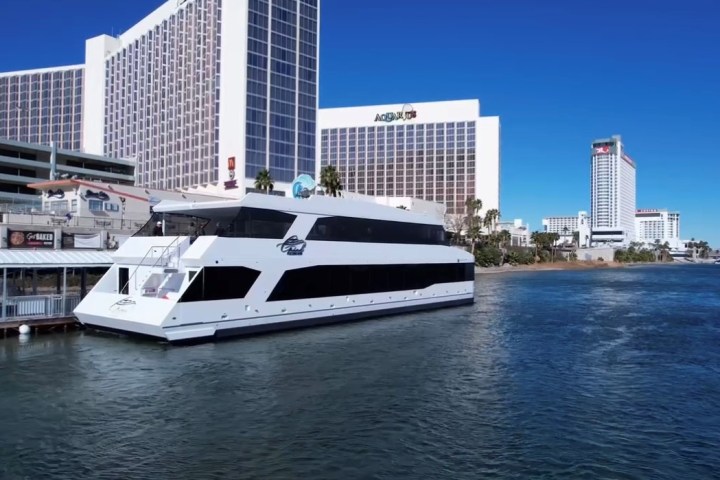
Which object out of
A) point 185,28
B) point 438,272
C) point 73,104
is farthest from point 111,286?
point 73,104

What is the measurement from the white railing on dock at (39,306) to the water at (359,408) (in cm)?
136

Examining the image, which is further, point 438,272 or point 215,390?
point 438,272

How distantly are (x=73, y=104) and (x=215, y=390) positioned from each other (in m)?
150

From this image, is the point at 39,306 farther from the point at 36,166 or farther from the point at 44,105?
the point at 44,105

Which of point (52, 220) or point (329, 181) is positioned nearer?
point (52, 220)

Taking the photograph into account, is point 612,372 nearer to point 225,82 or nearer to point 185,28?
point 225,82

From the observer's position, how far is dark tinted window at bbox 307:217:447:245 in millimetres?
27375

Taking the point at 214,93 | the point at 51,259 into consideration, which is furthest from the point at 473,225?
the point at 51,259

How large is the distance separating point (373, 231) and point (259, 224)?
8345 mm

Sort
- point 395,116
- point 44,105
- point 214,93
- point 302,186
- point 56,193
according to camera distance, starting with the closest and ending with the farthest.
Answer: point 302,186 < point 56,193 < point 214,93 < point 44,105 < point 395,116

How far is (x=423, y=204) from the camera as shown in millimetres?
125750

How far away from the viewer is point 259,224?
2409cm

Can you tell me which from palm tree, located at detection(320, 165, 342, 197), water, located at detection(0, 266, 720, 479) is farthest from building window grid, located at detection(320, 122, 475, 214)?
water, located at detection(0, 266, 720, 479)

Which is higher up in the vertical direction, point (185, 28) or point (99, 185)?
point (185, 28)
